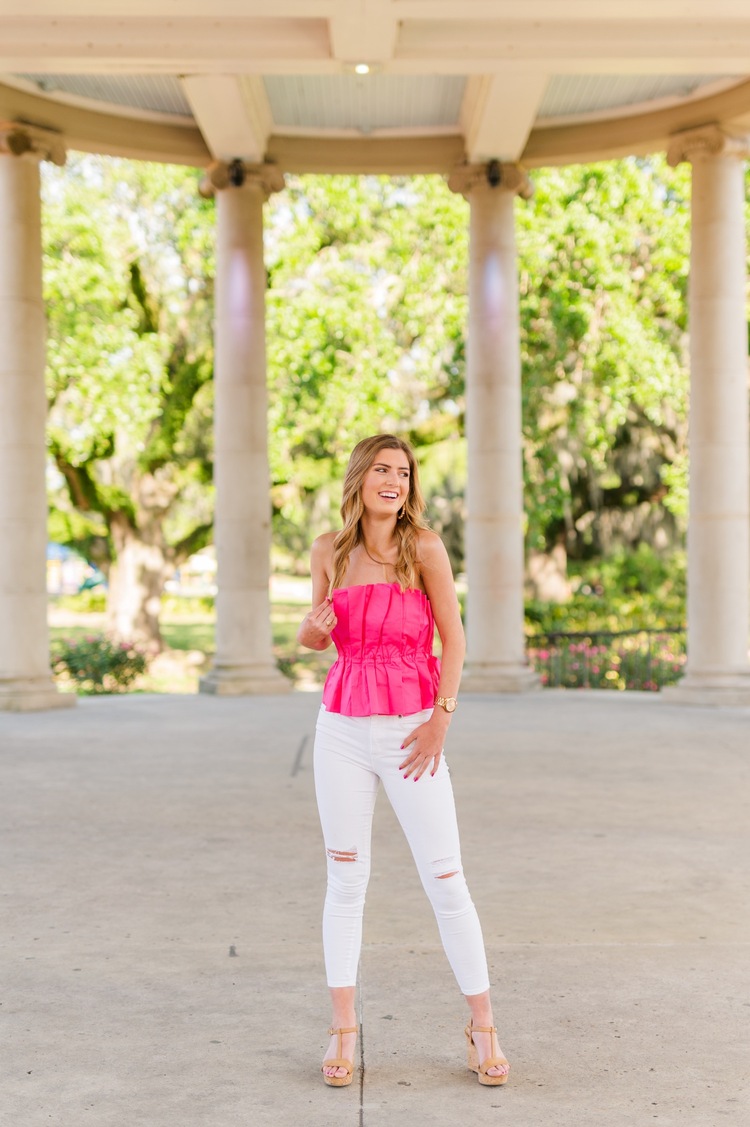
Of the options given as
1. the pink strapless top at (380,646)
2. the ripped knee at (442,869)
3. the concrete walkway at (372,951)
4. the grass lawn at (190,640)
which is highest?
the pink strapless top at (380,646)

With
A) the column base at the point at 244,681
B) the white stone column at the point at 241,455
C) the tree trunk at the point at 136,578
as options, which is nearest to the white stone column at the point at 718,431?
the column base at the point at 244,681

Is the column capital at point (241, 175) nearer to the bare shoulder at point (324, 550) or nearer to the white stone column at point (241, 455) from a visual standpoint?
the white stone column at point (241, 455)

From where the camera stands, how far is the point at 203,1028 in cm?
713

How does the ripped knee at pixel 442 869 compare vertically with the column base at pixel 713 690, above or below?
above

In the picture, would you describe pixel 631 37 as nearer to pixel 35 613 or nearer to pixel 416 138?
pixel 416 138

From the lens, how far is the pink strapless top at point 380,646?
6574 mm

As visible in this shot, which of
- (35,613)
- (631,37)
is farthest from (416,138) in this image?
(35,613)

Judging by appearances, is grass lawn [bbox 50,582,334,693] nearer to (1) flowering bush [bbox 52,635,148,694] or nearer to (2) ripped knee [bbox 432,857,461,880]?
(1) flowering bush [bbox 52,635,148,694]

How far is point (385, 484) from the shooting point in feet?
22.0

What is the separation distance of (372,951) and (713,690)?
16380 millimetres

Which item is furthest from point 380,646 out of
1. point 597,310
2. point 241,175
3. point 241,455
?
point 597,310

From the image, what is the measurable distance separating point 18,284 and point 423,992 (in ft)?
61.1

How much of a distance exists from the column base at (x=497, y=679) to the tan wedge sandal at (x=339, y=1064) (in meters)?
19.1

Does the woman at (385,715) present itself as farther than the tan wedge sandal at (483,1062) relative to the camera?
Yes
